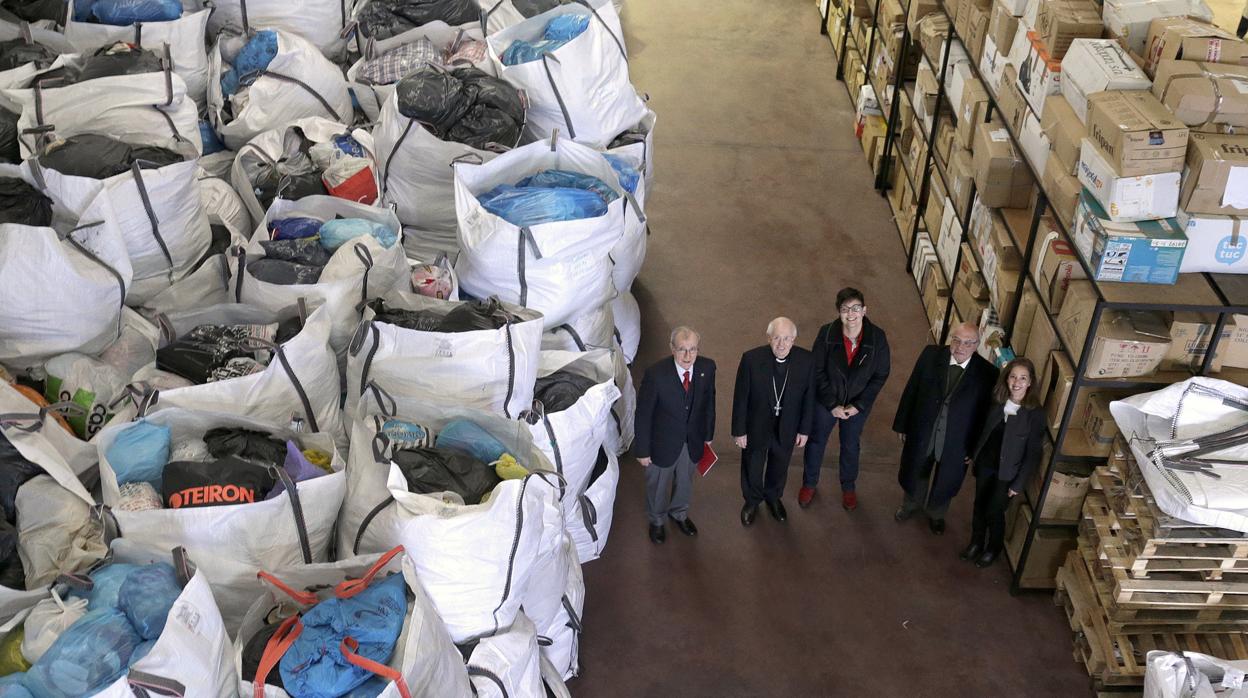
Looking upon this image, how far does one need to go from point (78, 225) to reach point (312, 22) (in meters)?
2.25

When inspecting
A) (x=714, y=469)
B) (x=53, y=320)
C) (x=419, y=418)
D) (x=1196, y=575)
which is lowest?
(x=714, y=469)

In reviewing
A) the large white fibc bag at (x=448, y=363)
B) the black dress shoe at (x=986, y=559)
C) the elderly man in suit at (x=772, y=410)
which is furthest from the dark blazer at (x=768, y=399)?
the large white fibc bag at (x=448, y=363)

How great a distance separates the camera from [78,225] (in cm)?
388

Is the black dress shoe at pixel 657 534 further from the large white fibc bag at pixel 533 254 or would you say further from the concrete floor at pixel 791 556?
the large white fibc bag at pixel 533 254

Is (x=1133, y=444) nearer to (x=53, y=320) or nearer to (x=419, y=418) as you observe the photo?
(x=419, y=418)

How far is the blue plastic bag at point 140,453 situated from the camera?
3.32m

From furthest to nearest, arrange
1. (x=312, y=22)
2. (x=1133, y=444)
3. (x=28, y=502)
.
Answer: (x=312, y=22), (x=1133, y=444), (x=28, y=502)

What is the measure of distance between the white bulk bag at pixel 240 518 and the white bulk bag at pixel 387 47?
7.88ft

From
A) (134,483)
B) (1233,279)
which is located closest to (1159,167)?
(1233,279)

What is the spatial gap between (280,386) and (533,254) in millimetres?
1200

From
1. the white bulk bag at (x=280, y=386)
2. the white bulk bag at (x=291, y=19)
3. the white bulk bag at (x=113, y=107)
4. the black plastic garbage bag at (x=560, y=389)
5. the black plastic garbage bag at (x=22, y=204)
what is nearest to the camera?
the white bulk bag at (x=280, y=386)

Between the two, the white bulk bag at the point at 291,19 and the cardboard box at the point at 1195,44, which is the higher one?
the cardboard box at the point at 1195,44

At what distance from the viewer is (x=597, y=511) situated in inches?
184

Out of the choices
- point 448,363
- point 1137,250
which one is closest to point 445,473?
point 448,363
